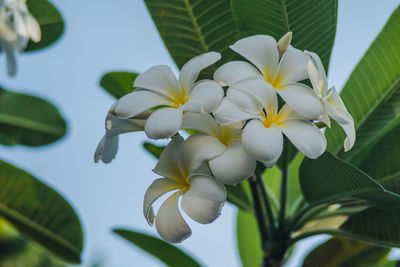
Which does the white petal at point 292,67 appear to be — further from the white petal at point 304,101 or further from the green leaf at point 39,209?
the green leaf at point 39,209

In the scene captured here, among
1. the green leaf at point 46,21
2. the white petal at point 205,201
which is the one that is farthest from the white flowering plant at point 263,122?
the green leaf at point 46,21

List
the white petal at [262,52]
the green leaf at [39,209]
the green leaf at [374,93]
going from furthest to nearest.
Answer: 1. the green leaf at [39,209]
2. the green leaf at [374,93]
3. the white petal at [262,52]

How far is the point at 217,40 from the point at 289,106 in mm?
313

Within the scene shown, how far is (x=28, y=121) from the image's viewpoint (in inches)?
61.6

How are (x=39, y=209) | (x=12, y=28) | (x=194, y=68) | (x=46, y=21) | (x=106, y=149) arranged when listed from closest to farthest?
(x=194, y=68) < (x=106, y=149) < (x=12, y=28) < (x=39, y=209) < (x=46, y=21)

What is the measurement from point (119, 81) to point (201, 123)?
1.40 feet

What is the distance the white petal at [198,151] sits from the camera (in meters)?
0.55

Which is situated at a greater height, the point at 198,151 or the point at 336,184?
the point at 198,151

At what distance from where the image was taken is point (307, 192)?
2.95 feet

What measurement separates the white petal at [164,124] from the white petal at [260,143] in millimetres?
83

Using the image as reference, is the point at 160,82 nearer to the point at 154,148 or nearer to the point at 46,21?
the point at 154,148

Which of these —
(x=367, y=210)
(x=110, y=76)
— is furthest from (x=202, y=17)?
(x=367, y=210)

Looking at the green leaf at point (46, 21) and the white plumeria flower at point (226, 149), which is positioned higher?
the green leaf at point (46, 21)

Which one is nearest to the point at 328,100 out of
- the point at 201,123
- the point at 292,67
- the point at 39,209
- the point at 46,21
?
the point at 292,67
